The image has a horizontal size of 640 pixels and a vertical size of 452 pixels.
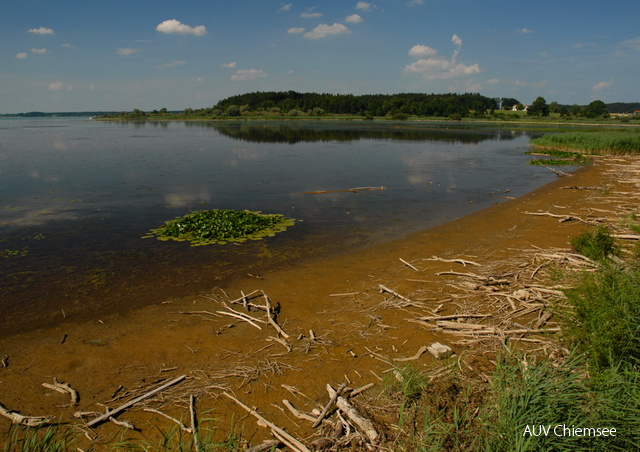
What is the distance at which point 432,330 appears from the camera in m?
8.18

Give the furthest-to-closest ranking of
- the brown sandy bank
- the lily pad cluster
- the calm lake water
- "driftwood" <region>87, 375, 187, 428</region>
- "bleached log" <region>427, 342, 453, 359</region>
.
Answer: the lily pad cluster
the calm lake water
"bleached log" <region>427, 342, 453, 359</region>
the brown sandy bank
"driftwood" <region>87, 375, 187, 428</region>

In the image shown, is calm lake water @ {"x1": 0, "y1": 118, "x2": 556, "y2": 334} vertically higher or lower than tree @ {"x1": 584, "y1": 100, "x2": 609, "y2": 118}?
lower

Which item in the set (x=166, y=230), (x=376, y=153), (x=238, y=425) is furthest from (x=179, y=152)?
(x=238, y=425)

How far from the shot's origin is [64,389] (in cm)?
641

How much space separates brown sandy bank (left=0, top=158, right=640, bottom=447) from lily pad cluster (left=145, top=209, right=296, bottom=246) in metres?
4.11

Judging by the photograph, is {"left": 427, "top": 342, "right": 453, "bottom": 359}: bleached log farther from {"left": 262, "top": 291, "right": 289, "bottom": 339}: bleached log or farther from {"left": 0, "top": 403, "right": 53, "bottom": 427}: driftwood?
{"left": 0, "top": 403, "right": 53, "bottom": 427}: driftwood

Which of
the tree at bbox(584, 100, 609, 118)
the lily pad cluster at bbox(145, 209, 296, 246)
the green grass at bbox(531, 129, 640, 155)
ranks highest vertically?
the tree at bbox(584, 100, 609, 118)

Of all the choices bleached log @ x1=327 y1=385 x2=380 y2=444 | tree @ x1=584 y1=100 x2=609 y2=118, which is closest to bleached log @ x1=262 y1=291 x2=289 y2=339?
bleached log @ x1=327 y1=385 x2=380 y2=444

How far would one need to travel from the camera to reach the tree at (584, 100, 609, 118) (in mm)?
165250

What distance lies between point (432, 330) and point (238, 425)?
14.8ft

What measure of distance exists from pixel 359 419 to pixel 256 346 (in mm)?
3021

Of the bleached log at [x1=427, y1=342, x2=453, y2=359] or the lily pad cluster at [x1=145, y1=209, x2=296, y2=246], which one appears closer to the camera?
the bleached log at [x1=427, y1=342, x2=453, y2=359]

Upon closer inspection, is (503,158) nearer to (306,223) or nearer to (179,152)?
(306,223)

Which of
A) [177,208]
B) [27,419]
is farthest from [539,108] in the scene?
[27,419]
